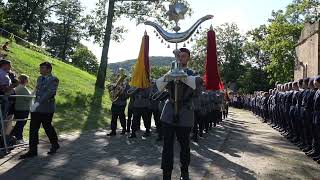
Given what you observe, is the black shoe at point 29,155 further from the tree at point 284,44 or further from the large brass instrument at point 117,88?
the tree at point 284,44

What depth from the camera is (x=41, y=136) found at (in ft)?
40.3

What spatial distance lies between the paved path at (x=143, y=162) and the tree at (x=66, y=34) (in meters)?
78.8

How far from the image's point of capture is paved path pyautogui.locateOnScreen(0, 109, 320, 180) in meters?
7.89

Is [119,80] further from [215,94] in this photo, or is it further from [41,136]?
[215,94]

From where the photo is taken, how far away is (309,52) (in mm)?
31750

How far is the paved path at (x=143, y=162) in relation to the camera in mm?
7889

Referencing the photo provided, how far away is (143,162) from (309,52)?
25264mm

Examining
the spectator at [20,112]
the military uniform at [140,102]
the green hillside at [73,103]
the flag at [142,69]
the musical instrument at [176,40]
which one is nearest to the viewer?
the musical instrument at [176,40]

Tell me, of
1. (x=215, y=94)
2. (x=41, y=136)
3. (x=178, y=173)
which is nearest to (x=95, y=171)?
(x=178, y=173)

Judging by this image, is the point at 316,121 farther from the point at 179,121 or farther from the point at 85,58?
the point at 85,58

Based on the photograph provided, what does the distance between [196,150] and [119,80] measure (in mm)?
3611

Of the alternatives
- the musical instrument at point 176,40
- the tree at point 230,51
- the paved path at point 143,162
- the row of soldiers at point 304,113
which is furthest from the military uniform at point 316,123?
the tree at point 230,51

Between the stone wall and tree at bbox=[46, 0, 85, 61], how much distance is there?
5929 cm

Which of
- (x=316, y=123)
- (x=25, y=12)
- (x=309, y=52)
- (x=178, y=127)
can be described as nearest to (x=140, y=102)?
(x=316, y=123)
